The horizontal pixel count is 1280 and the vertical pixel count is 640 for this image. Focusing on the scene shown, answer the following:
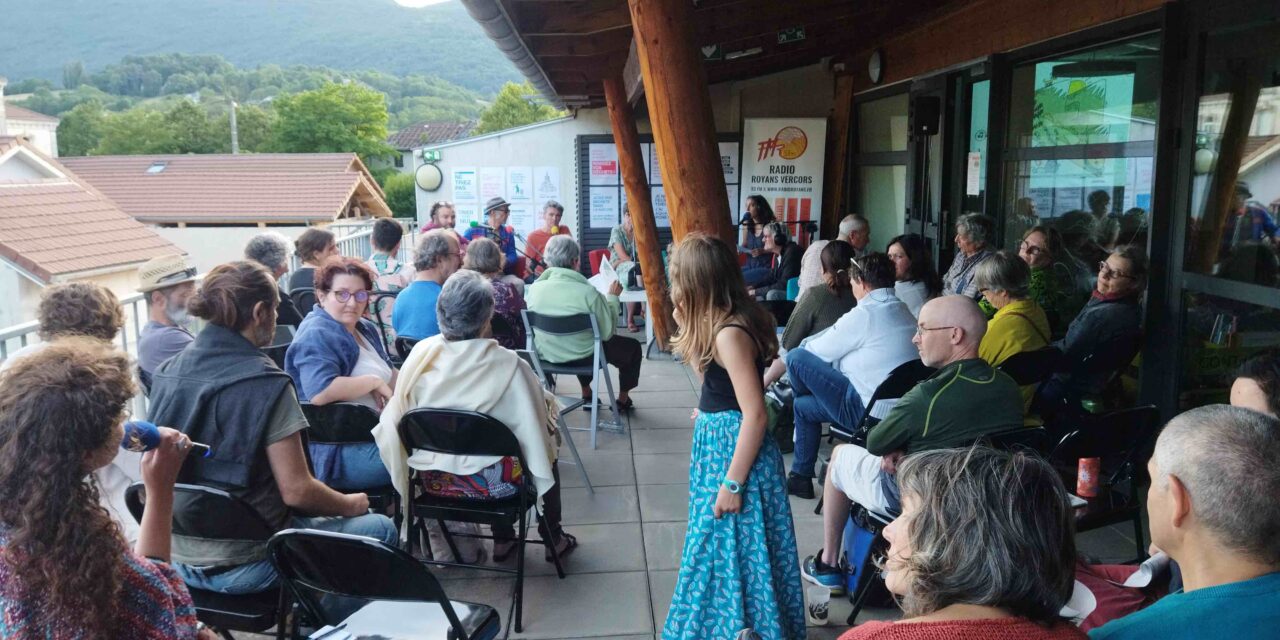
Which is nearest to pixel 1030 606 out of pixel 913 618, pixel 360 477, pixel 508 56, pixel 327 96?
pixel 913 618

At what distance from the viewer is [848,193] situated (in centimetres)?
1004

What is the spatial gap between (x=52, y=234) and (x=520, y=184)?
24712mm

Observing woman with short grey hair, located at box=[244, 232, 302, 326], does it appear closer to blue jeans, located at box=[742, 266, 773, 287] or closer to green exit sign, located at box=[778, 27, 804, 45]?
blue jeans, located at box=[742, 266, 773, 287]

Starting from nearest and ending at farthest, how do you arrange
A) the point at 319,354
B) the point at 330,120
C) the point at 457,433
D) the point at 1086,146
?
the point at 457,433, the point at 319,354, the point at 1086,146, the point at 330,120

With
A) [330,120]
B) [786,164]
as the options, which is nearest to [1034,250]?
[786,164]

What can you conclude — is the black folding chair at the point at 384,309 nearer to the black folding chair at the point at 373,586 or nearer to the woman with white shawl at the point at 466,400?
the woman with white shawl at the point at 466,400

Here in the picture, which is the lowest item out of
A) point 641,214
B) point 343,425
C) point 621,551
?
point 621,551

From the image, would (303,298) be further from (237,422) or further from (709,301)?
(709,301)

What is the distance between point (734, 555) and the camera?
2.54 metres

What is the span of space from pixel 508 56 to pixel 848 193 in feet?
17.3

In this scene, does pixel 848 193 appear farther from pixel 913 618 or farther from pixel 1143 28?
pixel 913 618

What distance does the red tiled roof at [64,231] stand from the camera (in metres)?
26.1

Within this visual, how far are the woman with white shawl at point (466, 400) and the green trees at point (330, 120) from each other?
7302 cm

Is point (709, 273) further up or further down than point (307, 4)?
further down
